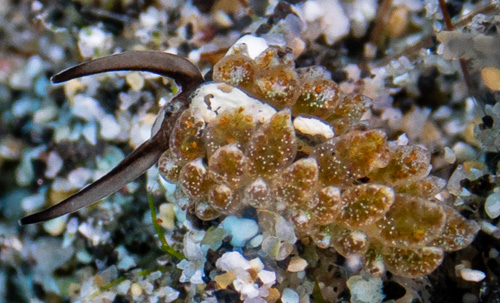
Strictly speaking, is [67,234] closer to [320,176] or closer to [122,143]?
[122,143]

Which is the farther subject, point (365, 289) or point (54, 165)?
point (54, 165)

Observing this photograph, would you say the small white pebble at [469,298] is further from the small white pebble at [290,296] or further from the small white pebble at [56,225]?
the small white pebble at [56,225]

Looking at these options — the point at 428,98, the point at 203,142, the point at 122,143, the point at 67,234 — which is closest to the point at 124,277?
the point at 67,234

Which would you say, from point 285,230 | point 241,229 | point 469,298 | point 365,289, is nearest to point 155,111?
point 241,229

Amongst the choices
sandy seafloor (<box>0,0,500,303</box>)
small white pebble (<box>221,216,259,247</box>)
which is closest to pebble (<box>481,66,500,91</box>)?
sandy seafloor (<box>0,0,500,303</box>)

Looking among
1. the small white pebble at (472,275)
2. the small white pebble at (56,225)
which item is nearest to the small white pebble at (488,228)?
the small white pebble at (472,275)

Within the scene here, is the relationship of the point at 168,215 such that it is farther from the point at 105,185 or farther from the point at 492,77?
the point at 492,77
